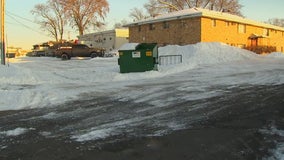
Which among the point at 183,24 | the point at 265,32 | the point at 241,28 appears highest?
the point at 183,24

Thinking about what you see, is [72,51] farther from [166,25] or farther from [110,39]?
[110,39]

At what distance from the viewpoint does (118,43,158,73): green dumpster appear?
767 inches

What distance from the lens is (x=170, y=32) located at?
40.5 metres

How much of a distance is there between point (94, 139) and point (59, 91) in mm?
6766

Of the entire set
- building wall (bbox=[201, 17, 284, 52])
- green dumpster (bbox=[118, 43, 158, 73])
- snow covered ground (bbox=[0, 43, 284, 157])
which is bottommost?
snow covered ground (bbox=[0, 43, 284, 157])

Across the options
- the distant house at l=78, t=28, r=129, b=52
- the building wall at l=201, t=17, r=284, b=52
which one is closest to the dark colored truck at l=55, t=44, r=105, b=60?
the building wall at l=201, t=17, r=284, b=52

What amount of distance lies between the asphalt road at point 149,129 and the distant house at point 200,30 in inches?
1078

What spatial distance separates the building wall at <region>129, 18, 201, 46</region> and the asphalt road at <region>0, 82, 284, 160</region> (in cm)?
2744

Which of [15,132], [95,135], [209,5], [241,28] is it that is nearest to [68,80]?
[15,132]

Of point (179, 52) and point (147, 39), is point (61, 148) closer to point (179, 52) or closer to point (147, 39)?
point (179, 52)

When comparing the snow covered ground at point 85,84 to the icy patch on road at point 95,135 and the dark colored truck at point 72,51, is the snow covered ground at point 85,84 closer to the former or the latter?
the icy patch on road at point 95,135

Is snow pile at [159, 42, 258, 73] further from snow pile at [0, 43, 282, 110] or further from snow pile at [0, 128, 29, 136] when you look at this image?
snow pile at [0, 128, 29, 136]

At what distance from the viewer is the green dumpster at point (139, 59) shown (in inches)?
767

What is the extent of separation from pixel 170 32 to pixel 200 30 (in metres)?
4.26
